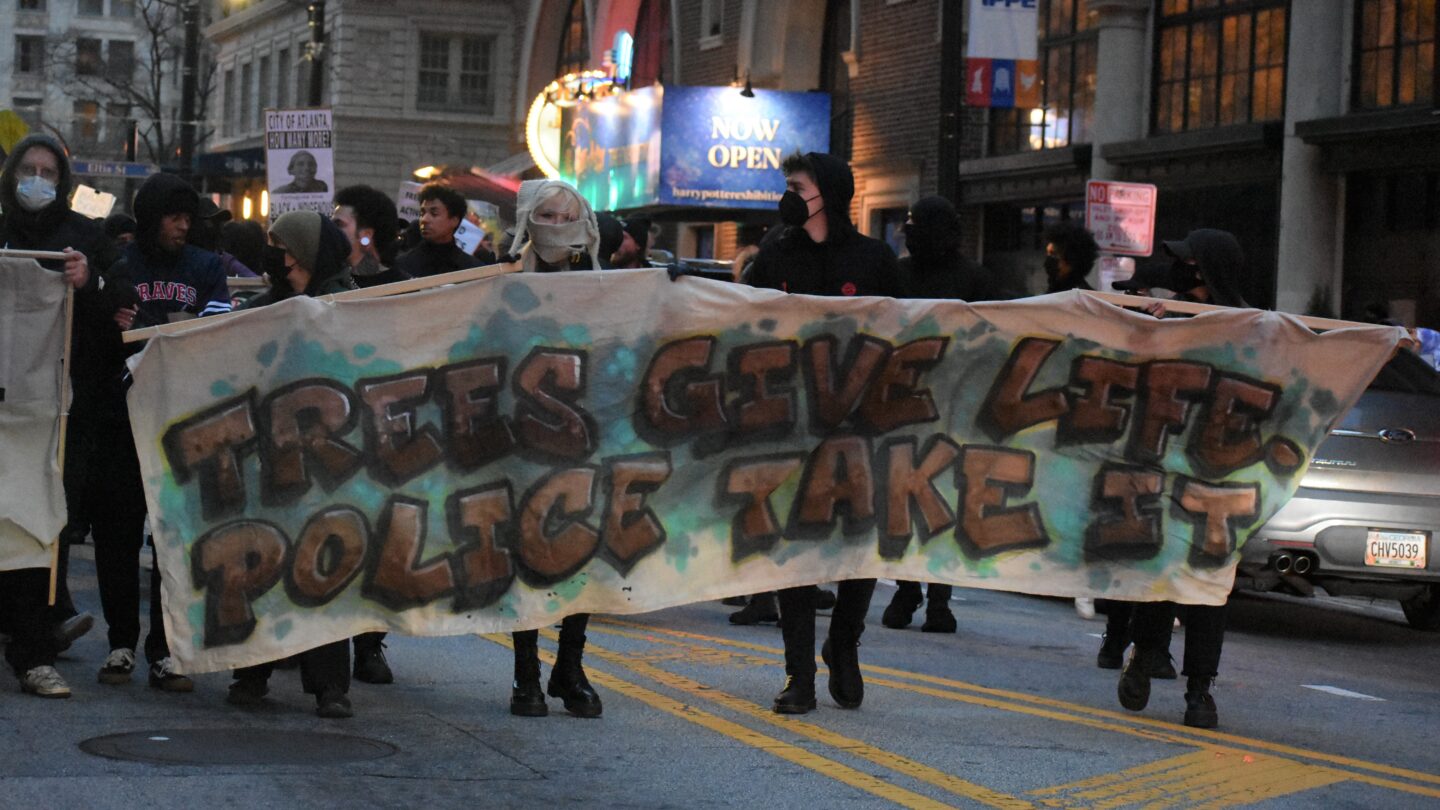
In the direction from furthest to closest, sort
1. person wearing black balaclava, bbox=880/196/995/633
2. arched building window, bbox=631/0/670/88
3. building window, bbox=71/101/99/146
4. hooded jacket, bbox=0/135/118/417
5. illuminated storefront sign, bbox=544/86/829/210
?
building window, bbox=71/101/99/146
arched building window, bbox=631/0/670/88
illuminated storefront sign, bbox=544/86/829/210
person wearing black balaclava, bbox=880/196/995/633
hooded jacket, bbox=0/135/118/417

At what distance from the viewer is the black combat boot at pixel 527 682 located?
7.64 meters

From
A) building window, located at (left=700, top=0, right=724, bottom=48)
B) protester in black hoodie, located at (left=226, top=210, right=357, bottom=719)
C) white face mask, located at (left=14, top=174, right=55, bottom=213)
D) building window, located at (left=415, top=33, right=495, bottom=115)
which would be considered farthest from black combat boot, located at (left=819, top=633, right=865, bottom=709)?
building window, located at (left=415, top=33, right=495, bottom=115)

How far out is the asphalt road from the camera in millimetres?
6367

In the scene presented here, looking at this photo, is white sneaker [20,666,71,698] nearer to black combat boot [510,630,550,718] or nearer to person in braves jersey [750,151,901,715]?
black combat boot [510,630,550,718]

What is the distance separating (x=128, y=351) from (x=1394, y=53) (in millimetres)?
14578

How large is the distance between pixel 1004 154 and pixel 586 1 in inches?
668

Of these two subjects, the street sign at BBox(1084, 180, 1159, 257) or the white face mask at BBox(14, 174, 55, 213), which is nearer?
the white face mask at BBox(14, 174, 55, 213)

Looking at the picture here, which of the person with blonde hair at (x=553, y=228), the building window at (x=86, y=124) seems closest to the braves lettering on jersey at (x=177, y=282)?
the person with blonde hair at (x=553, y=228)

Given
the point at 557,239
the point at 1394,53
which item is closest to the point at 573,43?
the point at 1394,53

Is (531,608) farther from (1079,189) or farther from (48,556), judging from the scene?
(1079,189)

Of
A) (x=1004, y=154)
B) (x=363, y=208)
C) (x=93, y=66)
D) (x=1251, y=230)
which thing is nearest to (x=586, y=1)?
(x=1004, y=154)

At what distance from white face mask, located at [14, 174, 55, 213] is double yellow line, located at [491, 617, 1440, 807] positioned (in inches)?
115

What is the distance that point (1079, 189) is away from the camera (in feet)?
79.3

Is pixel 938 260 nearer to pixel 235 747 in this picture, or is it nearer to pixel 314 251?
pixel 314 251
